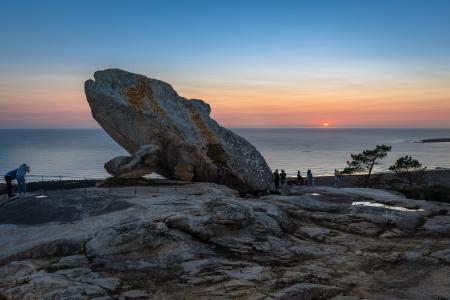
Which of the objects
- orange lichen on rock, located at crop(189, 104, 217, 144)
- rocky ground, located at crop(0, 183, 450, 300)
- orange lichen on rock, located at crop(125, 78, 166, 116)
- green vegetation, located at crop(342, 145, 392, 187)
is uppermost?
orange lichen on rock, located at crop(125, 78, 166, 116)

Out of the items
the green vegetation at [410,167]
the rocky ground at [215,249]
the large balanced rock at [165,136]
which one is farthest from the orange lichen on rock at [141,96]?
the green vegetation at [410,167]

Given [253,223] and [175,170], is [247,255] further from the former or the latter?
[175,170]

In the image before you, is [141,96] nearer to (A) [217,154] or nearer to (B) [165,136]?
(B) [165,136]

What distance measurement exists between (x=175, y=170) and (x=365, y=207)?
1220 cm

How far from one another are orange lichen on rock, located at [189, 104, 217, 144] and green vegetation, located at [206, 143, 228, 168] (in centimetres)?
50

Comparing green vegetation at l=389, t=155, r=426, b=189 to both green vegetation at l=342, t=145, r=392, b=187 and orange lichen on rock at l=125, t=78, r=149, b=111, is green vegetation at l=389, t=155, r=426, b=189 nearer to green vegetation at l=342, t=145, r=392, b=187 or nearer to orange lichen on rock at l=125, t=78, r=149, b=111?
green vegetation at l=342, t=145, r=392, b=187

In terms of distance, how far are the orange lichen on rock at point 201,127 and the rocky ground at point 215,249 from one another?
11.1m

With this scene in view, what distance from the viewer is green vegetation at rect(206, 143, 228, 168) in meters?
28.2

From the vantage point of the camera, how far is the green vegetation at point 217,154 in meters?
28.2

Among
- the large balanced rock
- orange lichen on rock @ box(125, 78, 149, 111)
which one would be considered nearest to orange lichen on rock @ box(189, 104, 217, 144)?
the large balanced rock

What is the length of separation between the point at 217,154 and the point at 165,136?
3.65 metres

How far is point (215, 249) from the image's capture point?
13.7 metres

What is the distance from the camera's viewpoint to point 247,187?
29.1 metres

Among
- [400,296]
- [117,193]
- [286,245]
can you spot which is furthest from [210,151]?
[400,296]
